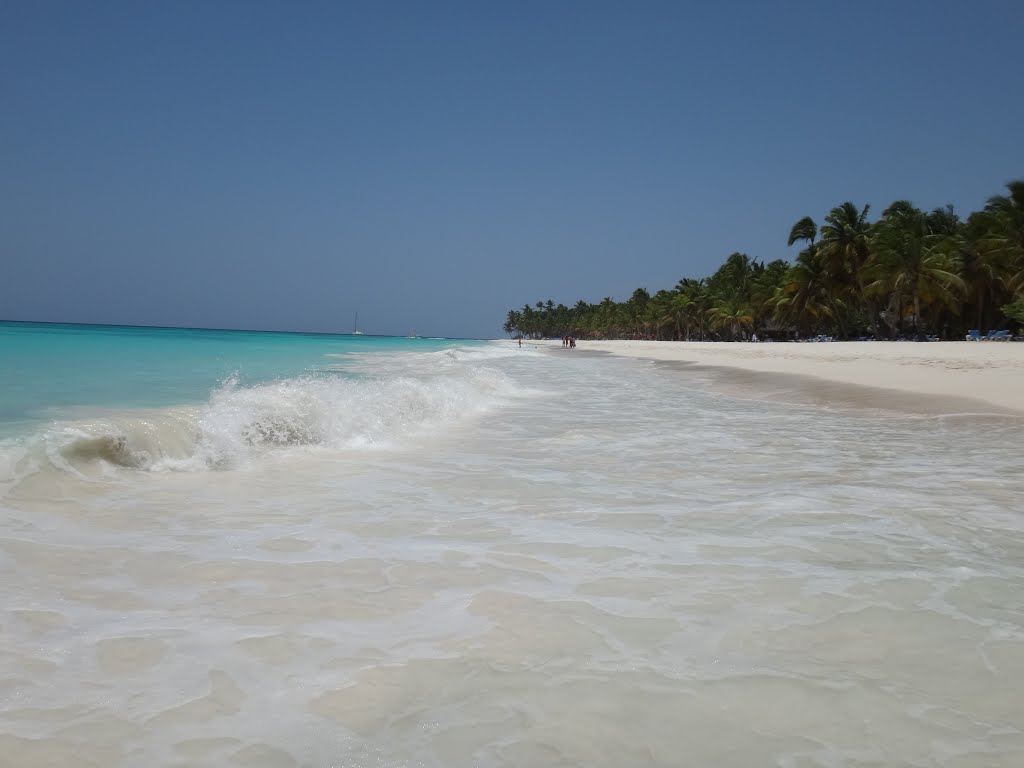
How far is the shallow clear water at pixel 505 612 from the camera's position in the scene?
218 cm

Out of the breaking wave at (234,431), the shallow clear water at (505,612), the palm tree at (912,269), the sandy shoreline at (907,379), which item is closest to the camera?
the shallow clear water at (505,612)

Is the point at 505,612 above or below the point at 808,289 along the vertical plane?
below

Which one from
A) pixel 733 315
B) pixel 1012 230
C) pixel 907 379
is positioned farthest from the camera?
pixel 733 315

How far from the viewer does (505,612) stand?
315cm

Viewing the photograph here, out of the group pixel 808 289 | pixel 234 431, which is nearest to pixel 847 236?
pixel 808 289

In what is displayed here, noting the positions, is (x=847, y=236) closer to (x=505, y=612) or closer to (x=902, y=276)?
(x=902, y=276)

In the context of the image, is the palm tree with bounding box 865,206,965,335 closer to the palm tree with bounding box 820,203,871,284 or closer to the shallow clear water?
the palm tree with bounding box 820,203,871,284

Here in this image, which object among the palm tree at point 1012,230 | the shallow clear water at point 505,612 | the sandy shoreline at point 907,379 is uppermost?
the palm tree at point 1012,230

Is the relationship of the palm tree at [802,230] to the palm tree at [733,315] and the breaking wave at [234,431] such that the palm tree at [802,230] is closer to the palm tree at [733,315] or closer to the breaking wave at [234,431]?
the palm tree at [733,315]

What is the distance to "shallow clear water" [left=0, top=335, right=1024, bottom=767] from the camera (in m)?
2.18

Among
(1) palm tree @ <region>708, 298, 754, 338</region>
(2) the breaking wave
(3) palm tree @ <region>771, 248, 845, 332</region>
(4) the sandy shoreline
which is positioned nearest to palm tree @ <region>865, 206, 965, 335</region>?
(3) palm tree @ <region>771, 248, 845, 332</region>

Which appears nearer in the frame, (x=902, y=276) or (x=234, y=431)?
(x=234, y=431)

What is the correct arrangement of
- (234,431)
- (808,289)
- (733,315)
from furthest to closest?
1. (733,315)
2. (808,289)
3. (234,431)

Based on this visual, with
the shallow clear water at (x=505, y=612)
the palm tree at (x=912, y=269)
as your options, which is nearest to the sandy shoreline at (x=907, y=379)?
the shallow clear water at (x=505, y=612)
